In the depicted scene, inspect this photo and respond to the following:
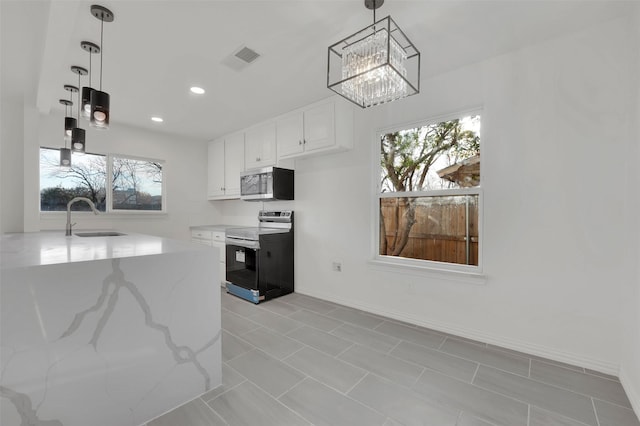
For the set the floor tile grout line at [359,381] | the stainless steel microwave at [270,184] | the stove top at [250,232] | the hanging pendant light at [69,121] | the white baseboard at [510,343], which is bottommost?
the floor tile grout line at [359,381]

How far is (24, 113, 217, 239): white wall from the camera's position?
3.29 m

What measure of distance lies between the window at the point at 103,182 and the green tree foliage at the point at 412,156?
12.2ft

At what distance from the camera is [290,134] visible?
3635 millimetres

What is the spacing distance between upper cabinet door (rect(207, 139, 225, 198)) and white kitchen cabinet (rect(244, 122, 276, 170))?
71 cm

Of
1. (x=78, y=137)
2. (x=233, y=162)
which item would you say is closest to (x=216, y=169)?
(x=233, y=162)

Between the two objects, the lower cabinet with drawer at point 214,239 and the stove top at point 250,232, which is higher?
the stove top at point 250,232

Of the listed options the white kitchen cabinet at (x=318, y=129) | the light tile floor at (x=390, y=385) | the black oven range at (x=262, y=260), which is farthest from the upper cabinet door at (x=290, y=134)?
the light tile floor at (x=390, y=385)

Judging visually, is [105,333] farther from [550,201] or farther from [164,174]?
[164,174]

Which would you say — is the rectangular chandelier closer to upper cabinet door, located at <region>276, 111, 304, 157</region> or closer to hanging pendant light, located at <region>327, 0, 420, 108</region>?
hanging pendant light, located at <region>327, 0, 420, 108</region>

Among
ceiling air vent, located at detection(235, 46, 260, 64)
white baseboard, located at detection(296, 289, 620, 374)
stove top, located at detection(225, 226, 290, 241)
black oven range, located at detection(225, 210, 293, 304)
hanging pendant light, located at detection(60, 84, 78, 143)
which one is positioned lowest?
white baseboard, located at detection(296, 289, 620, 374)

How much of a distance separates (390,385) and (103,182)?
459cm

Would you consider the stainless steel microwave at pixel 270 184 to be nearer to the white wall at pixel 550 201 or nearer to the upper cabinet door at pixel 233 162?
the upper cabinet door at pixel 233 162

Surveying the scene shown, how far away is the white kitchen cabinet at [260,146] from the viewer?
3900mm

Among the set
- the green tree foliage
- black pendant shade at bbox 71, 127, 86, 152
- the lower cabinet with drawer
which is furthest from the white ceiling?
the lower cabinet with drawer
